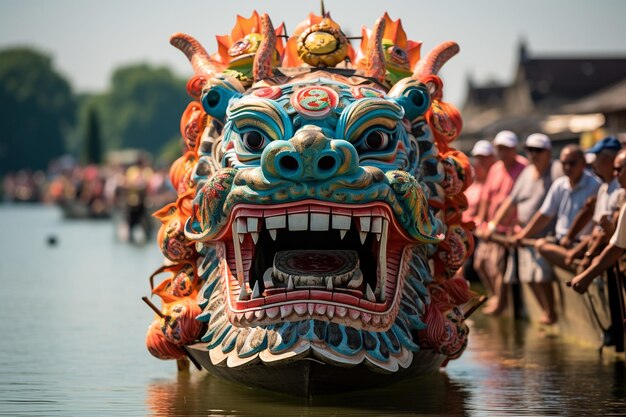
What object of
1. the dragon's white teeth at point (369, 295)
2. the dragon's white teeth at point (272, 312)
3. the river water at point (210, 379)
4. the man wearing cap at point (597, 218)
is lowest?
the river water at point (210, 379)

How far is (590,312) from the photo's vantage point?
14.3m

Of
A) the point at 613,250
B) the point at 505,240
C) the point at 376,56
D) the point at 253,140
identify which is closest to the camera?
the point at 253,140

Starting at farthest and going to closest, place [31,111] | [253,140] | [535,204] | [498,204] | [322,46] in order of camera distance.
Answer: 1. [31,111]
2. [498,204]
3. [535,204]
4. [322,46]
5. [253,140]

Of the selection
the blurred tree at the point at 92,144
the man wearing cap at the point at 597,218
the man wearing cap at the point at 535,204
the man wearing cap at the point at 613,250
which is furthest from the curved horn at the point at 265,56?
the blurred tree at the point at 92,144

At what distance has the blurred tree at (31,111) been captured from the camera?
152 m

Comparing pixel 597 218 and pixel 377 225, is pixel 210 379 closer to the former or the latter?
pixel 377 225

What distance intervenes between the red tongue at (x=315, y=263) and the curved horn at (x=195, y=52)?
2.05 m

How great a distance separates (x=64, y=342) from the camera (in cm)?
1541

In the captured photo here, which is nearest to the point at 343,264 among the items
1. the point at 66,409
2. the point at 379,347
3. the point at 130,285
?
the point at 379,347

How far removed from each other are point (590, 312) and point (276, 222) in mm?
4943

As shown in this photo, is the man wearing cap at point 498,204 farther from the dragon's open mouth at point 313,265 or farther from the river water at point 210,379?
the dragon's open mouth at point 313,265

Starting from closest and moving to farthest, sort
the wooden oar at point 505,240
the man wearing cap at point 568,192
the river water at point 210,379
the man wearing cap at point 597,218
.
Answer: the river water at point 210,379 < the man wearing cap at point 597,218 < the man wearing cap at point 568,192 < the wooden oar at point 505,240

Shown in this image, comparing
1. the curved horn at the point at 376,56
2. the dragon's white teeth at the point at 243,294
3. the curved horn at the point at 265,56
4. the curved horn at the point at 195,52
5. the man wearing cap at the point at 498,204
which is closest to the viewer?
the dragon's white teeth at the point at 243,294

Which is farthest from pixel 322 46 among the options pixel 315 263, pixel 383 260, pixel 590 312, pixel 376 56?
pixel 590 312
